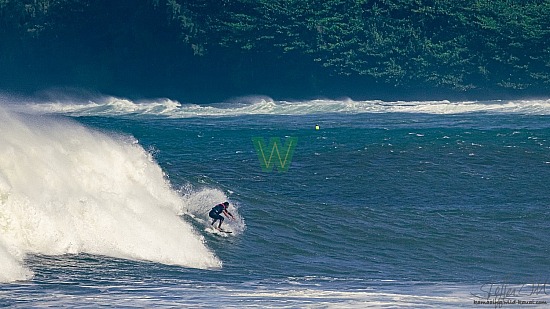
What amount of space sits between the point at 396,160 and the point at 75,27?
57301 mm

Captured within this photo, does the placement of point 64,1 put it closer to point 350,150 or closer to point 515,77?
point 515,77

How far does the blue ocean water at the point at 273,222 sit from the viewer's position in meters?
18.3

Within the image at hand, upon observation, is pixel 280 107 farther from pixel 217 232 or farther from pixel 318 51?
pixel 217 232

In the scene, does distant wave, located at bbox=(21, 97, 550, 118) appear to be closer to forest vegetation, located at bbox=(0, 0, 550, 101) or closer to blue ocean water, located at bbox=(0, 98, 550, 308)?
forest vegetation, located at bbox=(0, 0, 550, 101)

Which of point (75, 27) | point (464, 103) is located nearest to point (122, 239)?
point (464, 103)

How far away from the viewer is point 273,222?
A: 25.9 m

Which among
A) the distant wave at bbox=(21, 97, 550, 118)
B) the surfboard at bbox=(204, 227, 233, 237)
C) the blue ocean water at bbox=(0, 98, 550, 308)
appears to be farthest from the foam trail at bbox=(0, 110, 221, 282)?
the distant wave at bbox=(21, 97, 550, 118)

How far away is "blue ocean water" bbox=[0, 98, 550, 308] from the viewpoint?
60.0 feet

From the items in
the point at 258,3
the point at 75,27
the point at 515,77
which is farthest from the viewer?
the point at 75,27

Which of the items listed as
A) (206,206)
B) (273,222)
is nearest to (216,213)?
(273,222)

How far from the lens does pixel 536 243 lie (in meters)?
24.2

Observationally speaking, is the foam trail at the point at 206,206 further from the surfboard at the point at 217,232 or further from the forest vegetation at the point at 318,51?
the forest vegetation at the point at 318,51

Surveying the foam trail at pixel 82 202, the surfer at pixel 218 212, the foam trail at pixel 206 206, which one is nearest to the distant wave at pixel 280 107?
the foam trail at pixel 206 206

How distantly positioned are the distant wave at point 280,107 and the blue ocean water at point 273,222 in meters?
22.1
